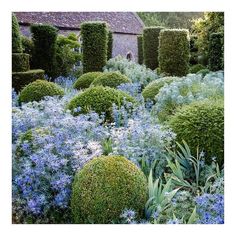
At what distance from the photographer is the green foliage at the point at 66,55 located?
1698cm

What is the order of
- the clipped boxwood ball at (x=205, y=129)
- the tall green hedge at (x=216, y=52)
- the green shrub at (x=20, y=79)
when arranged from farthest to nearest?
the tall green hedge at (x=216, y=52), the green shrub at (x=20, y=79), the clipped boxwood ball at (x=205, y=129)

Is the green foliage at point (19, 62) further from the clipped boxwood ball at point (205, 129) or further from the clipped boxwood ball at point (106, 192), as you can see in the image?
the clipped boxwood ball at point (106, 192)

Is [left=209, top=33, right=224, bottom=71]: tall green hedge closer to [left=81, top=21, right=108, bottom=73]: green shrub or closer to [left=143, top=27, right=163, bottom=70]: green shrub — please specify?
[left=143, top=27, right=163, bottom=70]: green shrub

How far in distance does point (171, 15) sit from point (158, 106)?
32.9 m

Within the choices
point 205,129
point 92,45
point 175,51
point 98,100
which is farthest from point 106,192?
point 92,45

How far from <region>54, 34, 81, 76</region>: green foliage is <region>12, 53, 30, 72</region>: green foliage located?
512 cm

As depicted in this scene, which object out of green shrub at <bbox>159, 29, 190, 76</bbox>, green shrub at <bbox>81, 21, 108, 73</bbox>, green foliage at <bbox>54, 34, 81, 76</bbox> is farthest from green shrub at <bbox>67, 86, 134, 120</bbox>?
green foliage at <bbox>54, 34, 81, 76</bbox>

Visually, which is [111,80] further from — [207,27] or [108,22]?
[108,22]

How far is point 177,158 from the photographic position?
561cm

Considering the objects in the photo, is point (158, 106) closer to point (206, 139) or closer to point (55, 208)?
point (206, 139)

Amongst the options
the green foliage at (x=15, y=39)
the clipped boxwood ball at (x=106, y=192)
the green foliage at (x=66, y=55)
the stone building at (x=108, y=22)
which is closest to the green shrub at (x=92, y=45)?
the green foliage at (x=66, y=55)

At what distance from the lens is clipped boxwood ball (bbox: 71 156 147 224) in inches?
167

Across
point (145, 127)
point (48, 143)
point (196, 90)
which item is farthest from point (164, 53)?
point (48, 143)

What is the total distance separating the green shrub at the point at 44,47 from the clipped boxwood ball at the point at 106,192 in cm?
1127
